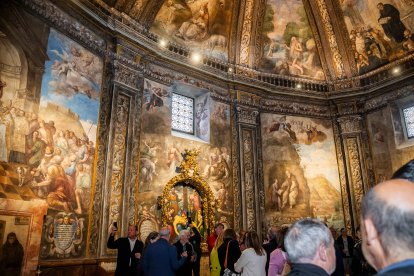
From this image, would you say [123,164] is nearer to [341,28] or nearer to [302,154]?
[302,154]

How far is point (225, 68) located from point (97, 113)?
6.66m

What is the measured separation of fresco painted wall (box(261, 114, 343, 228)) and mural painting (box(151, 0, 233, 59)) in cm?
395

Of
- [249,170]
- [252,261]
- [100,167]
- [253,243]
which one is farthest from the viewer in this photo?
A: [249,170]

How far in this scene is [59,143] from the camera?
28.5 feet

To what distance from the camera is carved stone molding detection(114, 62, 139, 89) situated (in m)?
10.9

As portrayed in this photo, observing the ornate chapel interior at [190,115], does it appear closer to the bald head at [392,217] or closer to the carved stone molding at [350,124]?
the carved stone molding at [350,124]

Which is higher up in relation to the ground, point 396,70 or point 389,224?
point 396,70

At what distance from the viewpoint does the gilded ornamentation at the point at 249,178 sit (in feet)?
43.1

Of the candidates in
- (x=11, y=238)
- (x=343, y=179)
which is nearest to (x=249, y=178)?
(x=343, y=179)

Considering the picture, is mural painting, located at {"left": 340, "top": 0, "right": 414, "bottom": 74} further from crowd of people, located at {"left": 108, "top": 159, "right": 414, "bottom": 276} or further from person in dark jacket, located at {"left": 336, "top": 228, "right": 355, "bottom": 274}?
crowd of people, located at {"left": 108, "top": 159, "right": 414, "bottom": 276}

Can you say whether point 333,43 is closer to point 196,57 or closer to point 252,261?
point 196,57

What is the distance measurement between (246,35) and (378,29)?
601cm

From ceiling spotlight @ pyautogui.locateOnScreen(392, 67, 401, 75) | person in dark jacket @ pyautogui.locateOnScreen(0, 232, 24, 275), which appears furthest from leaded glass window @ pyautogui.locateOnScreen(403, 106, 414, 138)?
person in dark jacket @ pyautogui.locateOnScreen(0, 232, 24, 275)

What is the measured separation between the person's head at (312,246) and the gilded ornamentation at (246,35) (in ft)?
44.8
